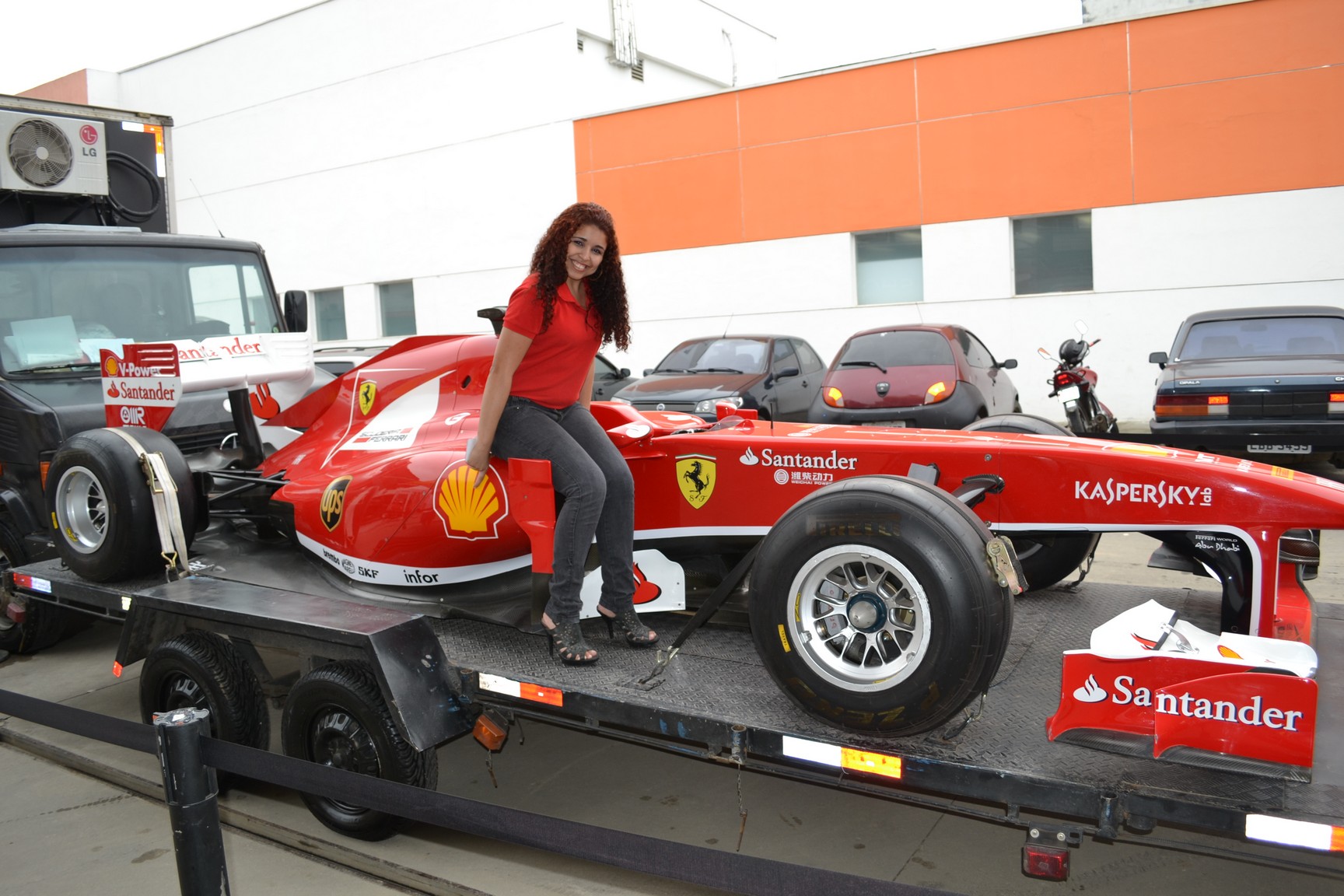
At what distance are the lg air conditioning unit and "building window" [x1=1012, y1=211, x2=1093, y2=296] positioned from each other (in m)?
12.5

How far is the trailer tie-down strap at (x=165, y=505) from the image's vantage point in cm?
462

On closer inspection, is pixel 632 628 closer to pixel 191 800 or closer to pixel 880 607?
pixel 880 607

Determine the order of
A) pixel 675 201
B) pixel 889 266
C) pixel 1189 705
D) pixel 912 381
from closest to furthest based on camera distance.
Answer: pixel 1189 705, pixel 912 381, pixel 889 266, pixel 675 201

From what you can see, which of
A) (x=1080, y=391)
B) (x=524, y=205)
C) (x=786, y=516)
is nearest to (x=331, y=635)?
(x=786, y=516)

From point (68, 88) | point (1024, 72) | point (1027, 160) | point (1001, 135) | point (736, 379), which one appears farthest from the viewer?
point (68, 88)

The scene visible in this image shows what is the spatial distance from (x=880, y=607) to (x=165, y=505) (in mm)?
3303

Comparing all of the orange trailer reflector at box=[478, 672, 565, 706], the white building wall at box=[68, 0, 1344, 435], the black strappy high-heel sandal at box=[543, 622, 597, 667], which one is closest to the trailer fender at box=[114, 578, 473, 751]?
the orange trailer reflector at box=[478, 672, 565, 706]

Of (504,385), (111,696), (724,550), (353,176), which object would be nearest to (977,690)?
(724,550)

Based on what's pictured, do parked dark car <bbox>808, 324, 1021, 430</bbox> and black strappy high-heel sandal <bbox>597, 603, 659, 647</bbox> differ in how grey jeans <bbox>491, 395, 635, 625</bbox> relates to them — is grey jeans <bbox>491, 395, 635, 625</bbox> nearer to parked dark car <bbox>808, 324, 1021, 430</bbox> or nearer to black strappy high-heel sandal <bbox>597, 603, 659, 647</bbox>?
black strappy high-heel sandal <bbox>597, 603, 659, 647</bbox>

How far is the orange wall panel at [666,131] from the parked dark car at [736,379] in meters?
5.78

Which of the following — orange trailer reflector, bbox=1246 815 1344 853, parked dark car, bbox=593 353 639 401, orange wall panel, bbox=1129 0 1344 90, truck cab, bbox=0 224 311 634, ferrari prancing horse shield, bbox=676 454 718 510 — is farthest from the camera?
orange wall panel, bbox=1129 0 1344 90

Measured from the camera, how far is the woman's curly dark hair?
3.69 metres

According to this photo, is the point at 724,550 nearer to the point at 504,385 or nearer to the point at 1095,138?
the point at 504,385

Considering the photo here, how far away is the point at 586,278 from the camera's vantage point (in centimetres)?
390
